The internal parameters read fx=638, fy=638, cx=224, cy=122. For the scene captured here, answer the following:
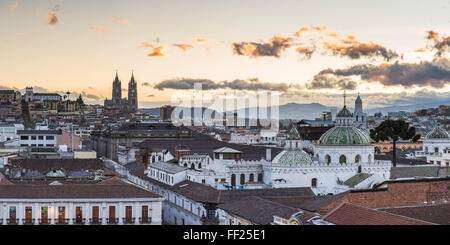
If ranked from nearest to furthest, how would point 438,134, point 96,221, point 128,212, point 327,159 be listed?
point 96,221 → point 128,212 → point 327,159 → point 438,134

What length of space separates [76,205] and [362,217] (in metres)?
19.5

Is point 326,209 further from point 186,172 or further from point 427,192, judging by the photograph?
point 186,172

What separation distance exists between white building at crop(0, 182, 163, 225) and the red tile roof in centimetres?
1581

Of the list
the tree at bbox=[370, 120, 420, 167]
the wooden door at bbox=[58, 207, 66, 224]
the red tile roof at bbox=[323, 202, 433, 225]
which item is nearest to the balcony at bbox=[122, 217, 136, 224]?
the wooden door at bbox=[58, 207, 66, 224]

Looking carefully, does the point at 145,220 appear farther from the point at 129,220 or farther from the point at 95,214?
the point at 95,214

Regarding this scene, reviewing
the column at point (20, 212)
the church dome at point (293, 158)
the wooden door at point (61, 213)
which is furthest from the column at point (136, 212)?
the church dome at point (293, 158)

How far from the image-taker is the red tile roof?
71.5 ft

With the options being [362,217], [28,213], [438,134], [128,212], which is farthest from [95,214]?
[438,134]

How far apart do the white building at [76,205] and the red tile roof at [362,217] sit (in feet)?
51.9

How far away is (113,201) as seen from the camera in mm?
37656

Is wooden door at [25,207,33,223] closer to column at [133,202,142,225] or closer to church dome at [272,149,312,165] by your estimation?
column at [133,202,142,225]

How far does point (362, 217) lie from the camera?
23.4 metres

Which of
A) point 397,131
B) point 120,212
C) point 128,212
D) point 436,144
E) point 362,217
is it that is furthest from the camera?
point 436,144
